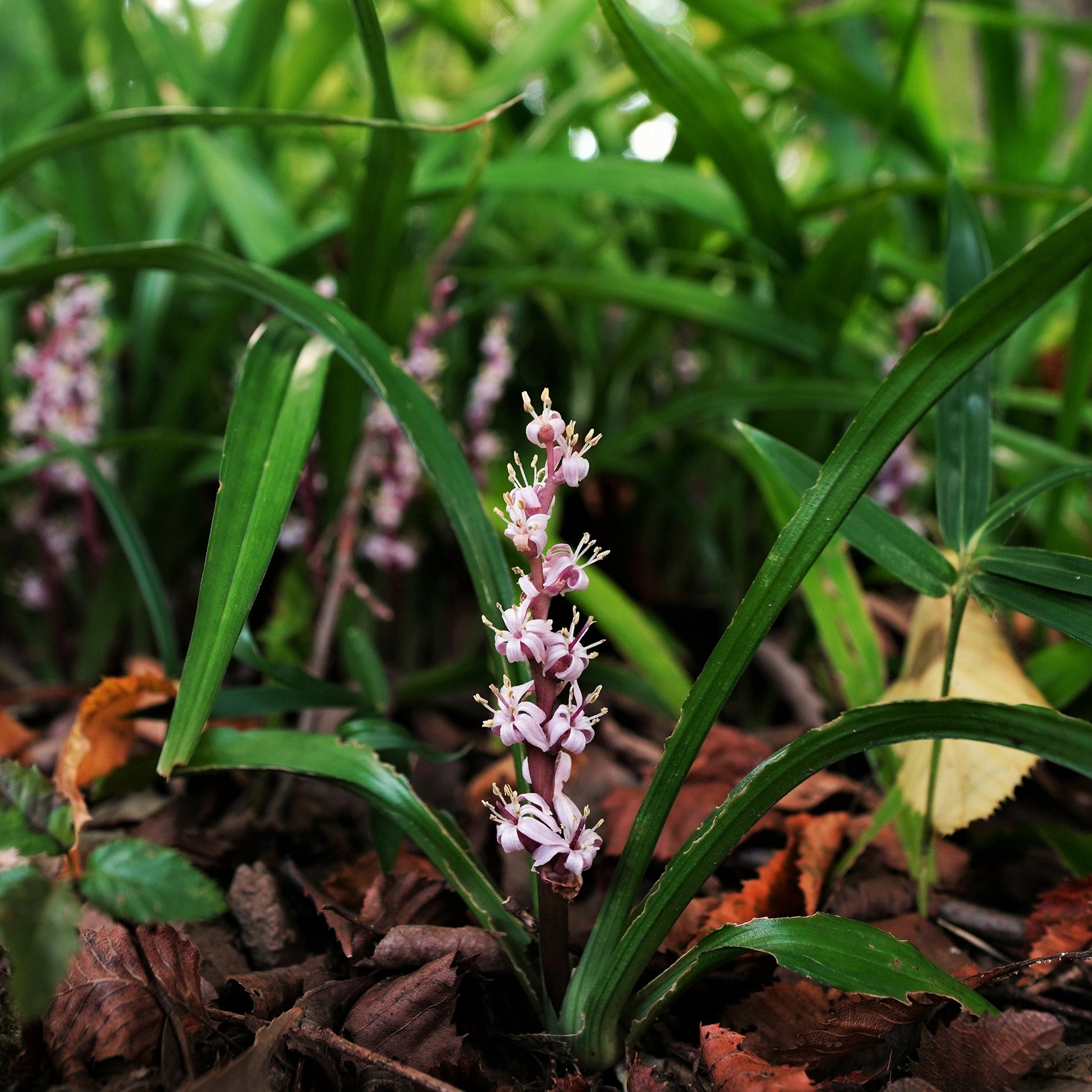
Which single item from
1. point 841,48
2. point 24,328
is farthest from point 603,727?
point 24,328

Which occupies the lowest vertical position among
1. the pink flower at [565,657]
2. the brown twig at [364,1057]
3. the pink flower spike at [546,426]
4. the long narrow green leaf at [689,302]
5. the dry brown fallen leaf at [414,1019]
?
the brown twig at [364,1057]

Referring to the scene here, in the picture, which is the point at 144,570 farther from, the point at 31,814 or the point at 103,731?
the point at 31,814

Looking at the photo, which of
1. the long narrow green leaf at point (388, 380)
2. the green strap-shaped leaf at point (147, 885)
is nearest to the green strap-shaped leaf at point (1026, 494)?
the long narrow green leaf at point (388, 380)

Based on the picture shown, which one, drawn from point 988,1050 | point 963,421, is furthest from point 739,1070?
point 963,421

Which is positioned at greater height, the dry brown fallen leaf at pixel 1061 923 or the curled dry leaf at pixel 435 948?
the dry brown fallen leaf at pixel 1061 923

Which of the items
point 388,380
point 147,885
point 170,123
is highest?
point 170,123

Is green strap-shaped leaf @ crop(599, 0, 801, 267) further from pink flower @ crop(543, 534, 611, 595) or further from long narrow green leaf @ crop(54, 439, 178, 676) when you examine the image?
long narrow green leaf @ crop(54, 439, 178, 676)

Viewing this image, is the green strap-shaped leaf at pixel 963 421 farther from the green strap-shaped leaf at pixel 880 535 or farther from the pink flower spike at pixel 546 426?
the pink flower spike at pixel 546 426
